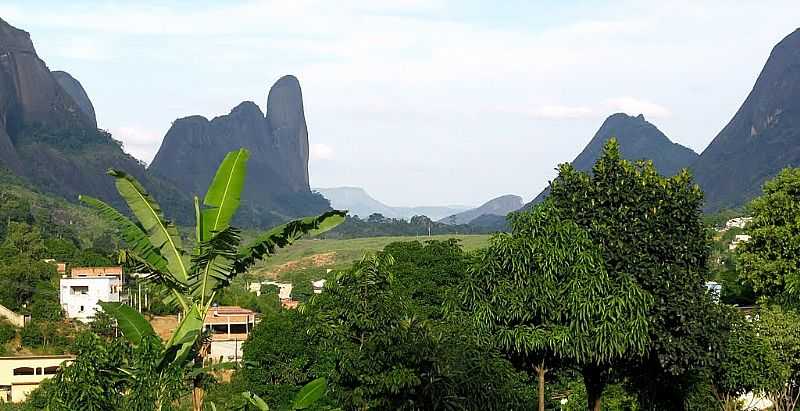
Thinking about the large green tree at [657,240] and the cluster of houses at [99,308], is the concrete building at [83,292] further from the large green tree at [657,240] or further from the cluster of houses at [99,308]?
the large green tree at [657,240]

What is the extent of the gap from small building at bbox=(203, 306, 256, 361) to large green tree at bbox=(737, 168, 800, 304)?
29.4 meters

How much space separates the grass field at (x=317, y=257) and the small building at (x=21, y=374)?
72.2 meters

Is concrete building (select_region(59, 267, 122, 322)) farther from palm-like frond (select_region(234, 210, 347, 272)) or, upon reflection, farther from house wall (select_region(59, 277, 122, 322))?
palm-like frond (select_region(234, 210, 347, 272))

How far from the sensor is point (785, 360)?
23984 mm

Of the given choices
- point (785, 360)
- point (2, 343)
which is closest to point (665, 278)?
Answer: point (785, 360)

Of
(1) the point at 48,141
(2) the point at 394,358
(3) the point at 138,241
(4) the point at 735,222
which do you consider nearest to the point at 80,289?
(2) the point at 394,358

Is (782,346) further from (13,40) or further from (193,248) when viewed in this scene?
(13,40)

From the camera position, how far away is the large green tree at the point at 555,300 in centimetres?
1806

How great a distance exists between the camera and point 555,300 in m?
18.3

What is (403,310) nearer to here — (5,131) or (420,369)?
(420,369)

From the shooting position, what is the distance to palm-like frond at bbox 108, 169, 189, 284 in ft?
33.2

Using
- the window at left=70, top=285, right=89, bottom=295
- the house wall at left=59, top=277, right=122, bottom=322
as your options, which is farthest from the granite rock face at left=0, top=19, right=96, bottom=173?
the house wall at left=59, top=277, right=122, bottom=322

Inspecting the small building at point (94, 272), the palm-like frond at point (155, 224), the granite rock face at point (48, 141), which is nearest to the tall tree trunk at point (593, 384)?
the palm-like frond at point (155, 224)

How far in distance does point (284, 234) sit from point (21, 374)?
38.3 meters
